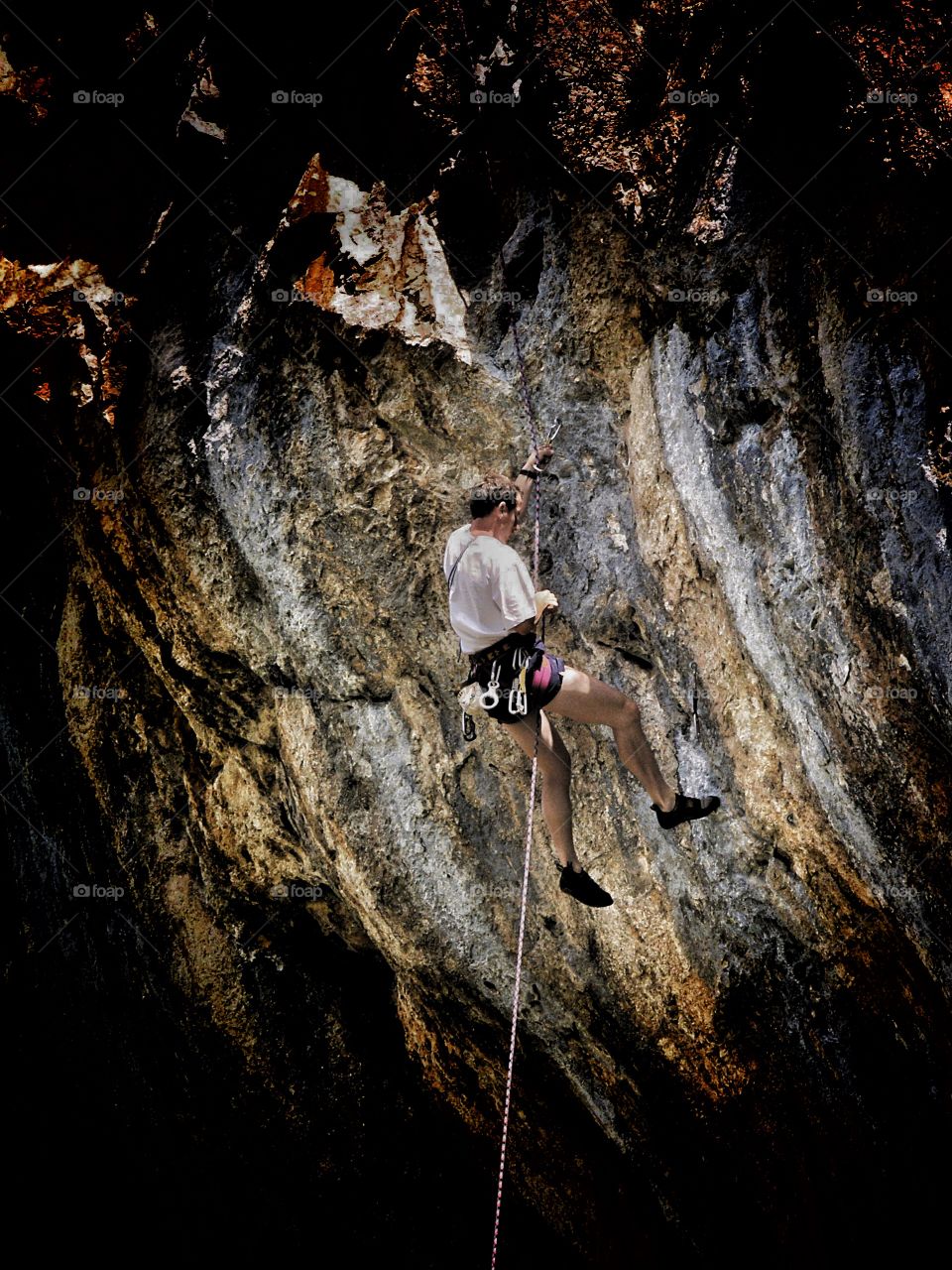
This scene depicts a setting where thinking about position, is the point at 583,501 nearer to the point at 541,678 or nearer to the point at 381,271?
the point at 541,678

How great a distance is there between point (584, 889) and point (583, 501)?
225cm

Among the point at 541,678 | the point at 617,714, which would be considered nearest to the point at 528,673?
the point at 541,678

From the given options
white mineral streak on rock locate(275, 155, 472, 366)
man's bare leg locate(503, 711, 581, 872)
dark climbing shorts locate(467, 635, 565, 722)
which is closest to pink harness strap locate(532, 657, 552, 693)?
dark climbing shorts locate(467, 635, 565, 722)

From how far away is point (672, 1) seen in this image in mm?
4770

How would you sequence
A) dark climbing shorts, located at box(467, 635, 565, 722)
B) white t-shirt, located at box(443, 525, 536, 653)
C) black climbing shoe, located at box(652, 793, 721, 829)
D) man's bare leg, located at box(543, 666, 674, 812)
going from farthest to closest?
black climbing shoe, located at box(652, 793, 721, 829)
man's bare leg, located at box(543, 666, 674, 812)
dark climbing shorts, located at box(467, 635, 565, 722)
white t-shirt, located at box(443, 525, 536, 653)

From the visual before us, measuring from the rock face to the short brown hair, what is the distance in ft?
2.56

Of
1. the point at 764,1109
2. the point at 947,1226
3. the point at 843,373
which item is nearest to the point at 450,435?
the point at 843,373

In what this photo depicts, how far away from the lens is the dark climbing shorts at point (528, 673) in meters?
4.55

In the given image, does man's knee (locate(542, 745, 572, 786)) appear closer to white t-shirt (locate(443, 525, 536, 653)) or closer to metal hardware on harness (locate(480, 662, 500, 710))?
metal hardware on harness (locate(480, 662, 500, 710))

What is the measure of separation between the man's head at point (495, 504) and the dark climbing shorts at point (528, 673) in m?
0.58

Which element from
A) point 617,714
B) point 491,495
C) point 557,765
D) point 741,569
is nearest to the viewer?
point 491,495

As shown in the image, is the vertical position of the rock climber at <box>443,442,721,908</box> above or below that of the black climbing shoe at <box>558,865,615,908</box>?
above

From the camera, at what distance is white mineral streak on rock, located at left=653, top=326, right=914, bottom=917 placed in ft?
14.9

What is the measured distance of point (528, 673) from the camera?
14.9 ft
